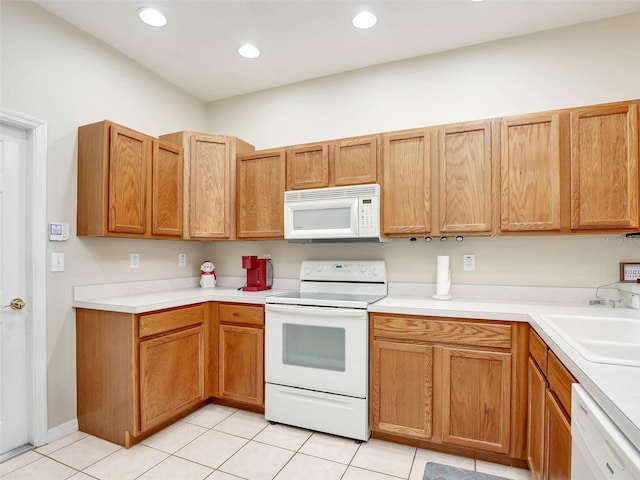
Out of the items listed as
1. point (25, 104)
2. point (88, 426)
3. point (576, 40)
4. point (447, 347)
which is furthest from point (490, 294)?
point (25, 104)

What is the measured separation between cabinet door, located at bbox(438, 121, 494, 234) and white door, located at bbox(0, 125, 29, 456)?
270 cm

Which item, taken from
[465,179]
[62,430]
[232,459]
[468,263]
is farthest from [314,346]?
[62,430]

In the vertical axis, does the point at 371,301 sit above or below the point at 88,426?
above

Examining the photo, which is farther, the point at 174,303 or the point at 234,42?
the point at 234,42

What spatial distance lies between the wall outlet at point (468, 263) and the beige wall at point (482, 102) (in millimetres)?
31

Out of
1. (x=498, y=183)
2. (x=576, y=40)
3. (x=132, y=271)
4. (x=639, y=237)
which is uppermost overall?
(x=576, y=40)

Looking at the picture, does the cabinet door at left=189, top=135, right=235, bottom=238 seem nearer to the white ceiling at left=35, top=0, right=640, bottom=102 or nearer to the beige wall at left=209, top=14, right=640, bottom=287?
the beige wall at left=209, top=14, right=640, bottom=287

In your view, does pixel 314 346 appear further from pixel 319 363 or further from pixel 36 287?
pixel 36 287

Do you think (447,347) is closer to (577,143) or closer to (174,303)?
(577,143)

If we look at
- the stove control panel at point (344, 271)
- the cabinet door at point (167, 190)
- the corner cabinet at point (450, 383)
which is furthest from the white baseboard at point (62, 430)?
the corner cabinet at point (450, 383)

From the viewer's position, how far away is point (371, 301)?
2.31 meters

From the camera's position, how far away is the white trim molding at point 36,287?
214 cm

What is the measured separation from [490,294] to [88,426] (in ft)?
9.62

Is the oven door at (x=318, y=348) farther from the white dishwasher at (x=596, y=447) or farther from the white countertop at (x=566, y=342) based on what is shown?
the white dishwasher at (x=596, y=447)
